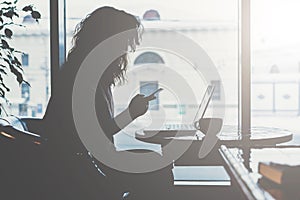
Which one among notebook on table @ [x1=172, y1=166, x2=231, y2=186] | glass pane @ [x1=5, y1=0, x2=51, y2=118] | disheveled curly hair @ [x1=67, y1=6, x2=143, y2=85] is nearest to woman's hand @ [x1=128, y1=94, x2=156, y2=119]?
disheveled curly hair @ [x1=67, y1=6, x2=143, y2=85]

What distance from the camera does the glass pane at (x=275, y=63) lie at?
328 centimetres

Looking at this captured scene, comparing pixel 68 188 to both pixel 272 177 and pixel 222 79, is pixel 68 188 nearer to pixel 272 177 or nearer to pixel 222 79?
pixel 272 177

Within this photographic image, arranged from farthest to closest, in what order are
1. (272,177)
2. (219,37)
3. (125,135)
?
1. (219,37)
2. (125,135)
3. (272,177)

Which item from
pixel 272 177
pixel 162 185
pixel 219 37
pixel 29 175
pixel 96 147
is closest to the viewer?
pixel 272 177

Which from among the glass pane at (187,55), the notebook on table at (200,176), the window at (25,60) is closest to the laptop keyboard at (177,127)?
the glass pane at (187,55)

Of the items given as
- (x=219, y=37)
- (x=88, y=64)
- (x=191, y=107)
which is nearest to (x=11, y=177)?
(x=88, y=64)

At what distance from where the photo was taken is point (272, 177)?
47.8 inches

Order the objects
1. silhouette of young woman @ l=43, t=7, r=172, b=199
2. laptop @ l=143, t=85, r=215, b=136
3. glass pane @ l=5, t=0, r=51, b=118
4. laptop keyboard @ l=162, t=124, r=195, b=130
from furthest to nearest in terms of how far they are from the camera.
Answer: glass pane @ l=5, t=0, r=51, b=118
laptop keyboard @ l=162, t=124, r=195, b=130
laptop @ l=143, t=85, r=215, b=136
silhouette of young woman @ l=43, t=7, r=172, b=199

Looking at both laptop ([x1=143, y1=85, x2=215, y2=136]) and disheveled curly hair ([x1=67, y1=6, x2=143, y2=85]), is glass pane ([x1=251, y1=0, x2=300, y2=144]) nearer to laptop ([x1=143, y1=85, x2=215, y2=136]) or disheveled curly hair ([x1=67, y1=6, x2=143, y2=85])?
laptop ([x1=143, y1=85, x2=215, y2=136])

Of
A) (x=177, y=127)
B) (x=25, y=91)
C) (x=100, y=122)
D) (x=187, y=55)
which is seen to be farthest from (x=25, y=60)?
(x=100, y=122)

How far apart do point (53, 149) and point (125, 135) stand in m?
1.35

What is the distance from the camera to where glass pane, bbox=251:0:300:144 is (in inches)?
129

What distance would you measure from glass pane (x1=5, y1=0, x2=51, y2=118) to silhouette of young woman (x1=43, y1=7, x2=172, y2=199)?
1084 millimetres

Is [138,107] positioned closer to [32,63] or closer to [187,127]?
[187,127]
